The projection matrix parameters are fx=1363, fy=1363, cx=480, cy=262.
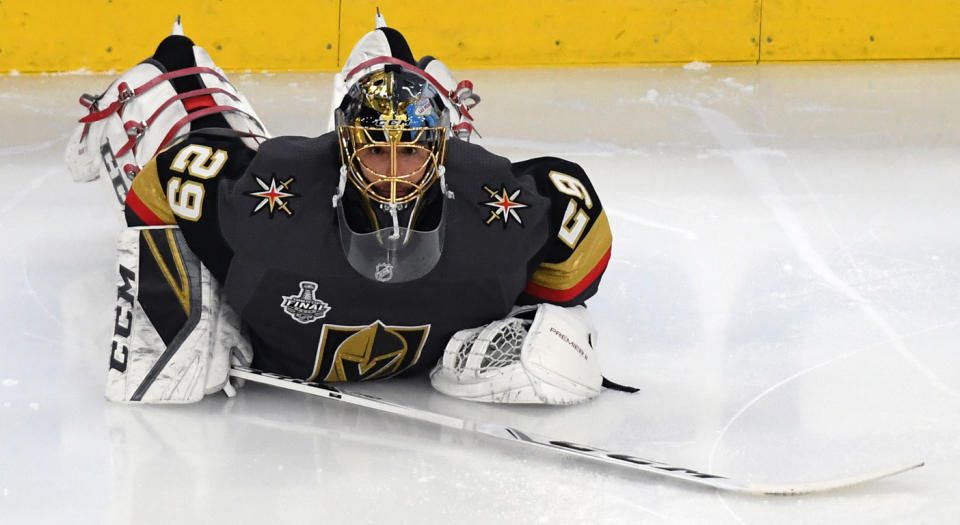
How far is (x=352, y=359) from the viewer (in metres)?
2.60

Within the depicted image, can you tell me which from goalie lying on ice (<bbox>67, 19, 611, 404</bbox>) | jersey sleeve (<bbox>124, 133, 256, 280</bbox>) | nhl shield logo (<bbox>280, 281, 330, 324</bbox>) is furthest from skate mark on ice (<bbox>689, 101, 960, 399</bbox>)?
jersey sleeve (<bbox>124, 133, 256, 280</bbox>)

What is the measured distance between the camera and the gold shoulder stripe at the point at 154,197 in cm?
263

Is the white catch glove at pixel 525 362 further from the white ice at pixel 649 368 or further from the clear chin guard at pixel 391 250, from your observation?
the clear chin guard at pixel 391 250

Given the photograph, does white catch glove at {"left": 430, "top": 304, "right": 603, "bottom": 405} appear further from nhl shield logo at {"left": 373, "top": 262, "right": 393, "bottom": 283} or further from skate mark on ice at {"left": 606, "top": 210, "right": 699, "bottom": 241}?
skate mark on ice at {"left": 606, "top": 210, "right": 699, "bottom": 241}

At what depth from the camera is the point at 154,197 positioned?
263cm

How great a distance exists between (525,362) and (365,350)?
31 centimetres

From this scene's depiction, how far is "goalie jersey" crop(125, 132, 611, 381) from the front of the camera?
248 centimetres

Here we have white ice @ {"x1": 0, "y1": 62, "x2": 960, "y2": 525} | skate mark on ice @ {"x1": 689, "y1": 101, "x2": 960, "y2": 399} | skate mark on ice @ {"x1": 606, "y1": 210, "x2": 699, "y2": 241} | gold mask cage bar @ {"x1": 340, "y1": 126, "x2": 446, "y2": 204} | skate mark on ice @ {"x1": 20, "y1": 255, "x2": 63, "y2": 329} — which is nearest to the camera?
white ice @ {"x1": 0, "y1": 62, "x2": 960, "y2": 525}

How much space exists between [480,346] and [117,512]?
74 centimetres

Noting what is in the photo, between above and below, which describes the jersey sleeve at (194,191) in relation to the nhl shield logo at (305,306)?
above

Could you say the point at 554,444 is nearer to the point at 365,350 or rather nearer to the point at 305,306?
the point at 365,350

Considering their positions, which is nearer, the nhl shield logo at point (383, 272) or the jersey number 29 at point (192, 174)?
the nhl shield logo at point (383, 272)

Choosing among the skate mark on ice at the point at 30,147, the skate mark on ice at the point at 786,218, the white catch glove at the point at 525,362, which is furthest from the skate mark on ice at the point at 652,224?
the skate mark on ice at the point at 30,147

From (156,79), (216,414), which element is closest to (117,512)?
(216,414)
